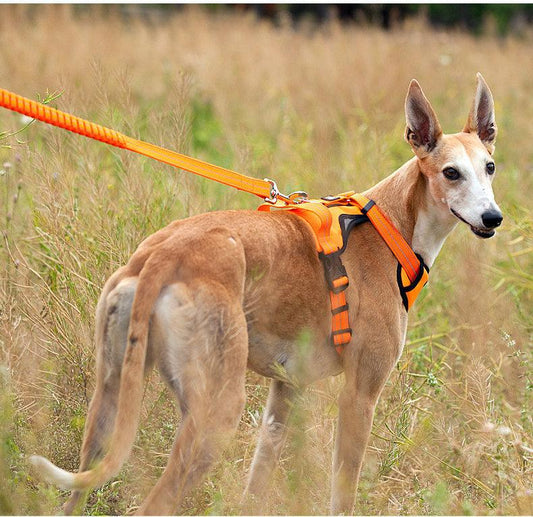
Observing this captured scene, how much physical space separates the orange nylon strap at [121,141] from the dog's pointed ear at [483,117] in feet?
3.32

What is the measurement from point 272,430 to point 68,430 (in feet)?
3.08

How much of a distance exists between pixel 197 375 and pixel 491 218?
1492mm

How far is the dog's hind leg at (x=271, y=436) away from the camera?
3.70m

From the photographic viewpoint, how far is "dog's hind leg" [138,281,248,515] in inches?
110

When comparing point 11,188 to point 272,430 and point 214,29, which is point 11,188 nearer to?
point 272,430

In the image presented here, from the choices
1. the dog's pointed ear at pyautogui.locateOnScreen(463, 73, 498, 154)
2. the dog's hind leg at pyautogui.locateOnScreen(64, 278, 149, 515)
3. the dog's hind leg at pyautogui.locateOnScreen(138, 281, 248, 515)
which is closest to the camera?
the dog's hind leg at pyautogui.locateOnScreen(138, 281, 248, 515)

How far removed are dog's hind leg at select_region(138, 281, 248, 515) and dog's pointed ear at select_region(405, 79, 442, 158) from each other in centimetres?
145

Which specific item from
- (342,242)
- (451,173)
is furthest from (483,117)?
(342,242)

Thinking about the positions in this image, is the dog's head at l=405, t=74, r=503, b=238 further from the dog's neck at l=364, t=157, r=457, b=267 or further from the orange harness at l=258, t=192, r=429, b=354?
the orange harness at l=258, t=192, r=429, b=354

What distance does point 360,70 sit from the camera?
10844mm

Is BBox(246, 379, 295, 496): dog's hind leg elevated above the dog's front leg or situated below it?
below

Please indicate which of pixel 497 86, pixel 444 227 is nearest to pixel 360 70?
pixel 497 86

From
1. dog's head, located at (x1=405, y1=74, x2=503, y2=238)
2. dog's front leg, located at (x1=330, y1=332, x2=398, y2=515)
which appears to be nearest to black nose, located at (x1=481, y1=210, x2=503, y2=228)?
dog's head, located at (x1=405, y1=74, x2=503, y2=238)

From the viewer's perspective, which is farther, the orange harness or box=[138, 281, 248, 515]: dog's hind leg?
→ the orange harness
